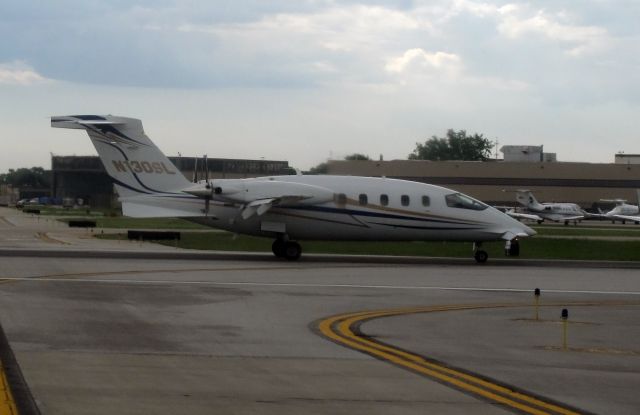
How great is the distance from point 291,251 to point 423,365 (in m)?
22.1

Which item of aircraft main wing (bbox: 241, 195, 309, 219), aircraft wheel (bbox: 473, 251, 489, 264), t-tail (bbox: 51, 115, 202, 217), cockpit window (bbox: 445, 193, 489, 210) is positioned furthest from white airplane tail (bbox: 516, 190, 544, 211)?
t-tail (bbox: 51, 115, 202, 217)

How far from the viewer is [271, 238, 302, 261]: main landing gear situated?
118 feet

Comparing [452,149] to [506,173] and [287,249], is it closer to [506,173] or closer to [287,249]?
[506,173]

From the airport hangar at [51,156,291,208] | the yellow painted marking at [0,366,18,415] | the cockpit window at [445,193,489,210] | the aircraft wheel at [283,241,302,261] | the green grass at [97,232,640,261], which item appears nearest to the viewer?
the yellow painted marking at [0,366,18,415]

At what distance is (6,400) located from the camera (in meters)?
10.5

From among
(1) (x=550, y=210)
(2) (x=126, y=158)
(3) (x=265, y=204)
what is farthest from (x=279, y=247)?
(1) (x=550, y=210)

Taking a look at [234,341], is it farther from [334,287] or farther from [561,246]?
[561,246]

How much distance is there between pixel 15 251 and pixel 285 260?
967 cm

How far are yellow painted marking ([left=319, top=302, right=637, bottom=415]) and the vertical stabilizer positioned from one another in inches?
645

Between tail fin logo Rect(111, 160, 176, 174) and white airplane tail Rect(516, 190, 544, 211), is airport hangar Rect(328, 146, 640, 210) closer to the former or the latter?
white airplane tail Rect(516, 190, 544, 211)

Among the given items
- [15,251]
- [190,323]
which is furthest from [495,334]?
[15,251]

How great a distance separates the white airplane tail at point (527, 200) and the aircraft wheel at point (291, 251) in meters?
65.2

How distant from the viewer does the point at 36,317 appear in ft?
58.4

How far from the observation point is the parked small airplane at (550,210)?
326 ft
